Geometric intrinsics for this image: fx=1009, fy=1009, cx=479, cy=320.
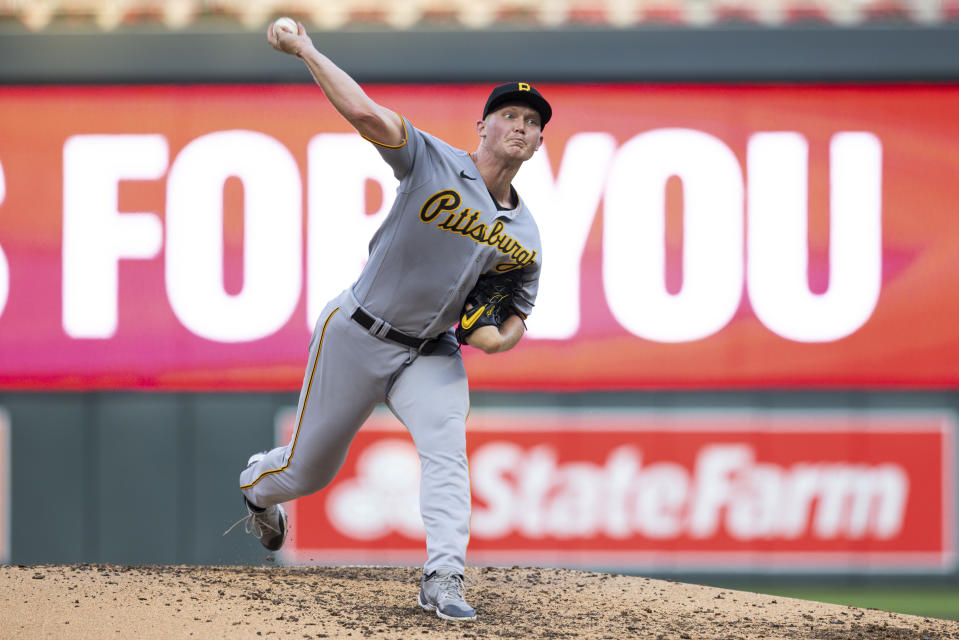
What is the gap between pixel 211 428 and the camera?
5191 millimetres

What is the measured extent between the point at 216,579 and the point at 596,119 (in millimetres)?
3005

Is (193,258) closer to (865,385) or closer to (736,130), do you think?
(736,130)

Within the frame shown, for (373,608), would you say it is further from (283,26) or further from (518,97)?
(283,26)

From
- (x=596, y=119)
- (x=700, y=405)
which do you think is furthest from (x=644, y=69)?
(x=700, y=405)

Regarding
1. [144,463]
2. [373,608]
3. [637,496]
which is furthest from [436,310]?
[144,463]

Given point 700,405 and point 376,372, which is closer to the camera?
point 376,372

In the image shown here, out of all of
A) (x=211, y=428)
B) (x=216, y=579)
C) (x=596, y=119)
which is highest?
(x=596, y=119)

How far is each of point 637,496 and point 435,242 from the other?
244 cm

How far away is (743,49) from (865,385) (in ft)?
6.04

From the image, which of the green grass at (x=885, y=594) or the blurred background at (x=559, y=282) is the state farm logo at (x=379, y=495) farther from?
the green grass at (x=885, y=594)

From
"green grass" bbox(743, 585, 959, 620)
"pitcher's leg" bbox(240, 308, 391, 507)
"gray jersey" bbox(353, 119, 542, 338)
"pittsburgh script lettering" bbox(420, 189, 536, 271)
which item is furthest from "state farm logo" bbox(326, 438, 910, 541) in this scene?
"pittsburgh script lettering" bbox(420, 189, 536, 271)

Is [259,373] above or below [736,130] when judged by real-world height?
below

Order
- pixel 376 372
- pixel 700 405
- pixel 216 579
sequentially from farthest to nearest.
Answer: pixel 700 405 < pixel 216 579 < pixel 376 372

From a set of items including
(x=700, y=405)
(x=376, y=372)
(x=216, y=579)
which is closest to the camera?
(x=376, y=372)
